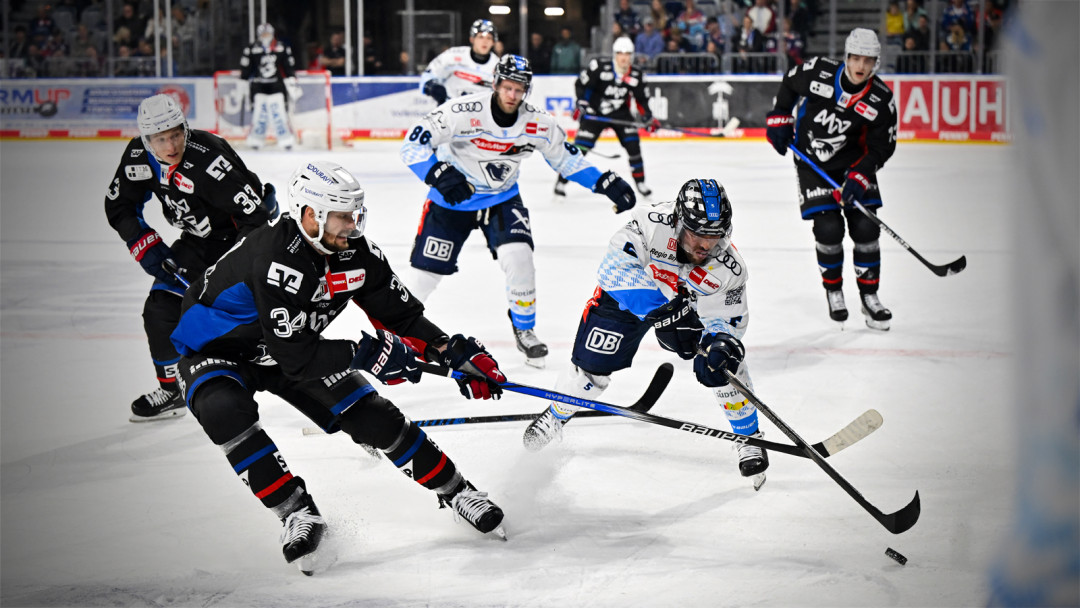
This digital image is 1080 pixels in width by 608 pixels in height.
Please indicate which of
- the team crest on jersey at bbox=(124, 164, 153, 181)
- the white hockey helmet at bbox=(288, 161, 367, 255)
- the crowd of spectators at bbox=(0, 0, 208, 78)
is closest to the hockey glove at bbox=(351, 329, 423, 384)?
the white hockey helmet at bbox=(288, 161, 367, 255)

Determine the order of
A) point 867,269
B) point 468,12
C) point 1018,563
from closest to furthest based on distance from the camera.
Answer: point 1018,563 < point 867,269 < point 468,12

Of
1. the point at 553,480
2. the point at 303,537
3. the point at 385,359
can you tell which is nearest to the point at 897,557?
the point at 553,480

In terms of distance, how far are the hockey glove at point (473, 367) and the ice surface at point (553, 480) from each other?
42 cm

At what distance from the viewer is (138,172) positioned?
3.88 m

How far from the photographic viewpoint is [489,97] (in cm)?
482

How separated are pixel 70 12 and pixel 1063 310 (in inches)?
659

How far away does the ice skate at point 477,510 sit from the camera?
116 inches

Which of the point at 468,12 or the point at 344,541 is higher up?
the point at 468,12

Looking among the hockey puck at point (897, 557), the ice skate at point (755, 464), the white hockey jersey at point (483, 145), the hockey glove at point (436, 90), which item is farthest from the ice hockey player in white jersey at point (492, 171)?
the hockey glove at point (436, 90)

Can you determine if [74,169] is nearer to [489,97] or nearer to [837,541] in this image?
[489,97]

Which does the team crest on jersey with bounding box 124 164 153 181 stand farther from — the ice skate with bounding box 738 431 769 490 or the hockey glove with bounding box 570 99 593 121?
the hockey glove with bounding box 570 99 593 121

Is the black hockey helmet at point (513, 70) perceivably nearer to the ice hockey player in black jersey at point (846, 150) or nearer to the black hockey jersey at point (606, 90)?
the ice hockey player in black jersey at point (846, 150)

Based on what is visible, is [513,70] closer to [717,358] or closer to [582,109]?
[717,358]

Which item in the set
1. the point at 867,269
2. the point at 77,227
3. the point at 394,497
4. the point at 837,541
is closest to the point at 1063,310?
the point at 837,541
